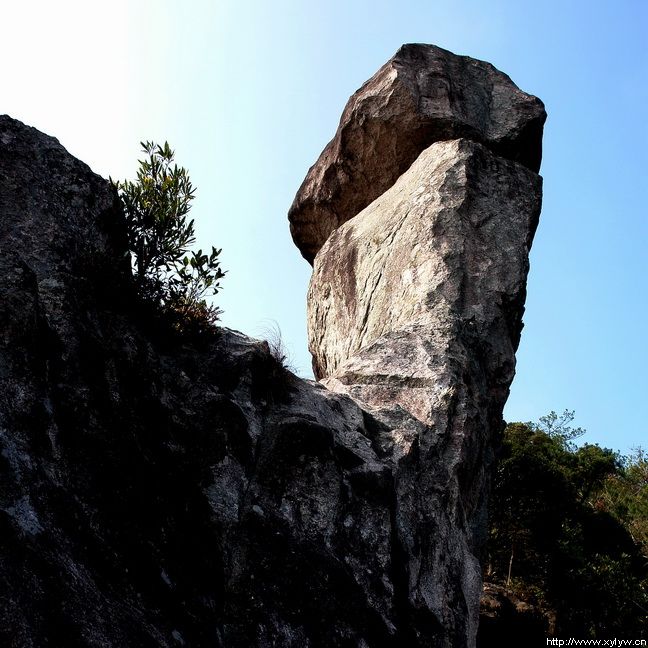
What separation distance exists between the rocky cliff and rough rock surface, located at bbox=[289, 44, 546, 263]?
9.35ft

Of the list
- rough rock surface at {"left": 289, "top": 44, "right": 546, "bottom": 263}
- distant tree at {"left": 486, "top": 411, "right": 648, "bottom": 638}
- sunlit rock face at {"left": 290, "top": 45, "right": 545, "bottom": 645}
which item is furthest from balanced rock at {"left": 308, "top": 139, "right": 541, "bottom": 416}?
distant tree at {"left": 486, "top": 411, "right": 648, "bottom": 638}

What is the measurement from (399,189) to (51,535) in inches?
350

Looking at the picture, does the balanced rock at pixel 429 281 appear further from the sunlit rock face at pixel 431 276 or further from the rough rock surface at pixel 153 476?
the rough rock surface at pixel 153 476

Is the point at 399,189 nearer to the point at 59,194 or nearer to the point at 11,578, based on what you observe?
the point at 59,194

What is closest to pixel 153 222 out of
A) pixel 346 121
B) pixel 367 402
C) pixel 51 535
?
pixel 367 402

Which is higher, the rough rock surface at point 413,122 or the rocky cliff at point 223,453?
the rough rock surface at point 413,122

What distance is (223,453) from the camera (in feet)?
19.7

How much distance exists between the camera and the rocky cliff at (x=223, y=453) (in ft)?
15.0

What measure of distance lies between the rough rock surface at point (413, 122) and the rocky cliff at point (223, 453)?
9.35ft

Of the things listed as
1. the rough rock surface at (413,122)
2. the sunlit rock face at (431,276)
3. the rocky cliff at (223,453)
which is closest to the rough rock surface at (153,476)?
the rocky cliff at (223,453)

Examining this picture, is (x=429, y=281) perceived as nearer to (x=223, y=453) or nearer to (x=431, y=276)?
(x=431, y=276)

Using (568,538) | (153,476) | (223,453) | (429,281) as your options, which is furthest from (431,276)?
(568,538)

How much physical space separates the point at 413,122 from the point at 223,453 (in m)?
8.18

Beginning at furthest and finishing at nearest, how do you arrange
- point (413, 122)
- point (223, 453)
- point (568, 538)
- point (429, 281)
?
point (568, 538), point (413, 122), point (429, 281), point (223, 453)
